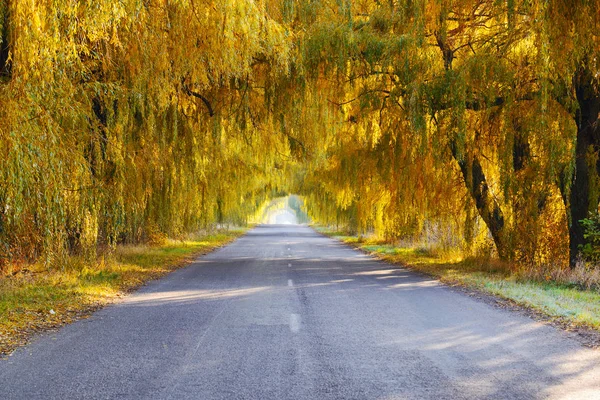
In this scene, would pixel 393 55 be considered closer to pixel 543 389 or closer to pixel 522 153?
pixel 522 153

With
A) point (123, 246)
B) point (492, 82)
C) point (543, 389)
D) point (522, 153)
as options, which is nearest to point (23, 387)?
point (543, 389)

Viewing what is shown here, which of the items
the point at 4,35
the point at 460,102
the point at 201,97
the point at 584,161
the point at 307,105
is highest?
the point at 201,97

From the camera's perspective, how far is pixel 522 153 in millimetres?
13039

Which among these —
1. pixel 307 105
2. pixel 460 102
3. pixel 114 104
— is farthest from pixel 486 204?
pixel 114 104

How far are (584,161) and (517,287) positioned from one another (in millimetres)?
3001

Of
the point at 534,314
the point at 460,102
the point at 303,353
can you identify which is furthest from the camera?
the point at 460,102

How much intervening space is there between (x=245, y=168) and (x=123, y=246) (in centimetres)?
529

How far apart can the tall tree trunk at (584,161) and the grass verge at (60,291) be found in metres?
9.38

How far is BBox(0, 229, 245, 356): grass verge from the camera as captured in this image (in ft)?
25.3

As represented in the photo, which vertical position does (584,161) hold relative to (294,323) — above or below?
above

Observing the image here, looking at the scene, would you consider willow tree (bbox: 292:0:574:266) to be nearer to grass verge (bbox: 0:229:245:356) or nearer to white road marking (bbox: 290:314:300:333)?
white road marking (bbox: 290:314:300:333)

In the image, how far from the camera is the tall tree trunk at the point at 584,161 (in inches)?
458

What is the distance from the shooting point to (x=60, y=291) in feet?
33.9

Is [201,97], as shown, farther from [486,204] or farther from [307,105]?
[486,204]
